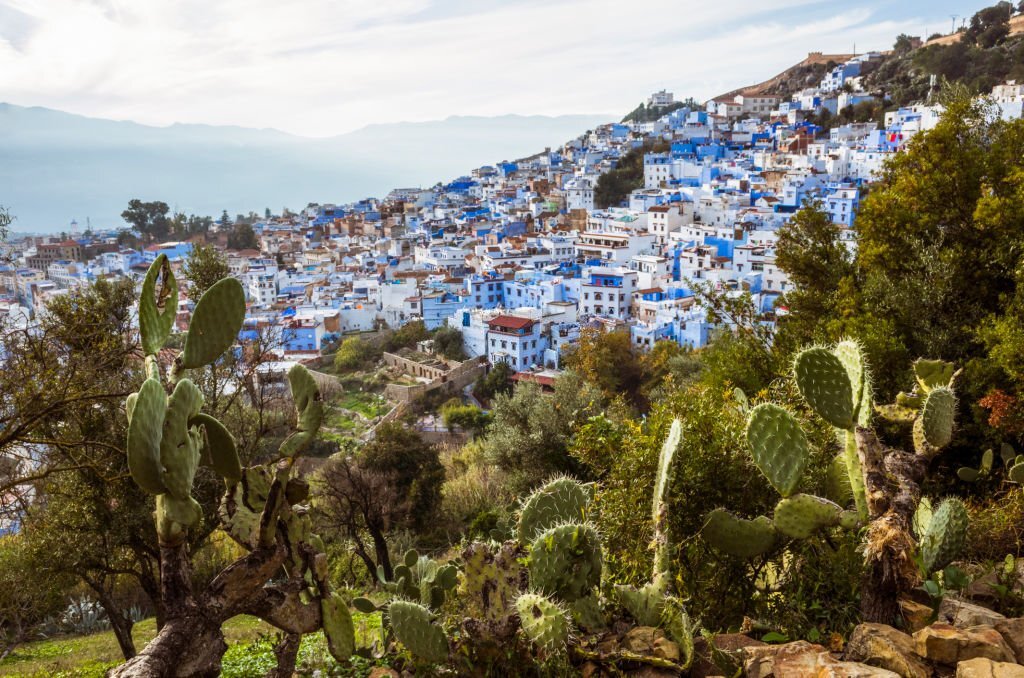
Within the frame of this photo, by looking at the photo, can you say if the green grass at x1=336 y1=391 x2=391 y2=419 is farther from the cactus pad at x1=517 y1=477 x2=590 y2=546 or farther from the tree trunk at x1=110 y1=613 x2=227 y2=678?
the tree trunk at x1=110 y1=613 x2=227 y2=678

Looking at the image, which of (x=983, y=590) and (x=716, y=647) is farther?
(x=983, y=590)

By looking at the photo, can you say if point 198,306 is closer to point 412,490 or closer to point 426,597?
point 426,597

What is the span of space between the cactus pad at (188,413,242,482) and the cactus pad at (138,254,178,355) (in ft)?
0.96

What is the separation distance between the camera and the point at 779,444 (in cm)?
275

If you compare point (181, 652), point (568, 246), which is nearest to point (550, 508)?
point (181, 652)

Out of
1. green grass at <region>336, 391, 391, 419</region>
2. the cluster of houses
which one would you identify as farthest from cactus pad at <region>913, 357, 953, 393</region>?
green grass at <region>336, 391, 391, 419</region>

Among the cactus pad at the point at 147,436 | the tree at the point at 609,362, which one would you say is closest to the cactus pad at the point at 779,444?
the cactus pad at the point at 147,436

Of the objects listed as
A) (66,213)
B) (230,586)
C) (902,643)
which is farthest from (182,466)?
(66,213)

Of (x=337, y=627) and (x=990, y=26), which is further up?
(x=990, y=26)

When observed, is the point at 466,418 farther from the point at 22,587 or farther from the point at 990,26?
the point at 990,26

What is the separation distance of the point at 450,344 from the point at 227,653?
23.5 m

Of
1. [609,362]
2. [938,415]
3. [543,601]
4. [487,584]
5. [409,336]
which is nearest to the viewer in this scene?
[543,601]

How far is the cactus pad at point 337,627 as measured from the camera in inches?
95.8

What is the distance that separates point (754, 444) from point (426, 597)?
4.74 feet
